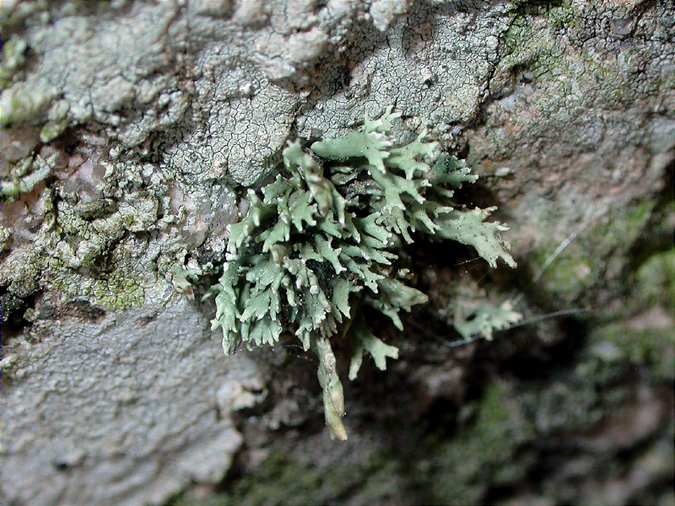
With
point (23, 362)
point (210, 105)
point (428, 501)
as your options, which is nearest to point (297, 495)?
point (428, 501)

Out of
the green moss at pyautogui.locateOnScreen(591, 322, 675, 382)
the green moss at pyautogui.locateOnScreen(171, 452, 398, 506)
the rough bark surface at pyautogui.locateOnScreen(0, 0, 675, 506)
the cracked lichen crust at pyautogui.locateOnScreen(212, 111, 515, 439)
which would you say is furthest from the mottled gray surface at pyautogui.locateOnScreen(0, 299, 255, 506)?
the green moss at pyautogui.locateOnScreen(591, 322, 675, 382)

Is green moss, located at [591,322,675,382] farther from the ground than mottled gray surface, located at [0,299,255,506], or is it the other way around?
mottled gray surface, located at [0,299,255,506]

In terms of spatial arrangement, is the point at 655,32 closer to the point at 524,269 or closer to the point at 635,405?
the point at 524,269

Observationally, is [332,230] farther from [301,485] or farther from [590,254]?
[301,485]

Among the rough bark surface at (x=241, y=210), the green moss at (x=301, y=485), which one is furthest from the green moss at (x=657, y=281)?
the green moss at (x=301, y=485)

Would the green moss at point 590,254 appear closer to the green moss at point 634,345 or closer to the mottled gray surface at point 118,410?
the green moss at point 634,345

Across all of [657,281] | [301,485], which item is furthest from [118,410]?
[657,281]

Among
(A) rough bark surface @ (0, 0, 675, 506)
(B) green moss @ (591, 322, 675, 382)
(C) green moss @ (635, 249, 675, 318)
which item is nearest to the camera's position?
(A) rough bark surface @ (0, 0, 675, 506)

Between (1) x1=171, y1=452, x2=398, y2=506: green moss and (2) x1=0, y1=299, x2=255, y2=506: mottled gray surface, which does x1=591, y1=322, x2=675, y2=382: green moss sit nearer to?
(1) x1=171, y1=452, x2=398, y2=506: green moss
